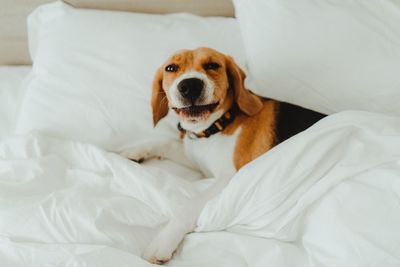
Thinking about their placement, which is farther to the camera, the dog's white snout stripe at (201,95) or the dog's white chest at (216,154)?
the dog's white chest at (216,154)

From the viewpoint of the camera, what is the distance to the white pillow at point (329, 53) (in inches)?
69.7

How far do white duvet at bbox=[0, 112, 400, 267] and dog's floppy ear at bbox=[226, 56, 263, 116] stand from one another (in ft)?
1.05

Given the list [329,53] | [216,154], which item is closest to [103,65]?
[216,154]

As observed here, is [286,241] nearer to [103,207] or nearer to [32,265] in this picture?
[103,207]

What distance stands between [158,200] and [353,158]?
683 mm

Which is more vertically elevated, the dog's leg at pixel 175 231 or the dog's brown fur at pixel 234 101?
the dog's brown fur at pixel 234 101

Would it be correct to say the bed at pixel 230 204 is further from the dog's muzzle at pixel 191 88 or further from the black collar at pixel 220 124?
the dog's muzzle at pixel 191 88

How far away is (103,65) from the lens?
191cm

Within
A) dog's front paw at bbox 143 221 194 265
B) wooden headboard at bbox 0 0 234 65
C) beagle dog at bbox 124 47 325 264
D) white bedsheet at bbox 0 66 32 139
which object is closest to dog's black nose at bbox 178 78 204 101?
beagle dog at bbox 124 47 325 264

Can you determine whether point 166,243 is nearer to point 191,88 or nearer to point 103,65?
point 191,88

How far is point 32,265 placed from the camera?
3.84 feet

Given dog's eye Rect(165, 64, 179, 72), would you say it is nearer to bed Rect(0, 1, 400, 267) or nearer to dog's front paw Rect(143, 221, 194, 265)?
bed Rect(0, 1, 400, 267)

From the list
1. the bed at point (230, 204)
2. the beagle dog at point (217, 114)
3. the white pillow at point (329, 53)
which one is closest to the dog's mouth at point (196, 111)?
the beagle dog at point (217, 114)

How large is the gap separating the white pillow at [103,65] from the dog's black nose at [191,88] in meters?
0.37
